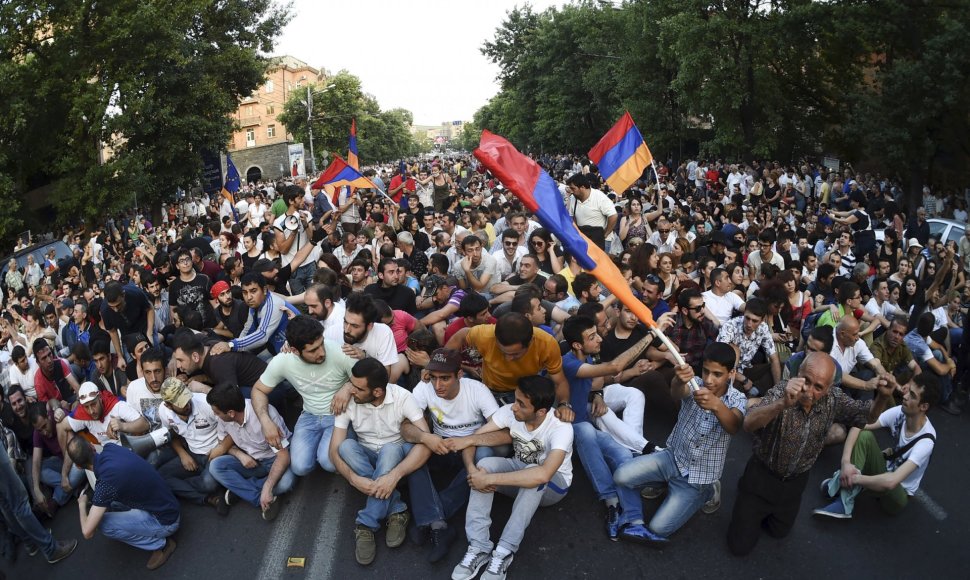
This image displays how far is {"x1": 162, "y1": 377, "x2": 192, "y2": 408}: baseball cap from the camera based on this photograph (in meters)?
A: 5.21

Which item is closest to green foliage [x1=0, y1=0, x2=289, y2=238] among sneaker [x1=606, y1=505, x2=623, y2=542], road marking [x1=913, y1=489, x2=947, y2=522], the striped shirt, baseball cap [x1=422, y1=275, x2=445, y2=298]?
baseball cap [x1=422, y1=275, x2=445, y2=298]

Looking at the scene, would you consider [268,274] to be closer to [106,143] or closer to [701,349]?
[701,349]

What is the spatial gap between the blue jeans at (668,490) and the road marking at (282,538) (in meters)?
2.46

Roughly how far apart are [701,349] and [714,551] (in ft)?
7.58

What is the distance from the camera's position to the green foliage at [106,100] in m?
18.2

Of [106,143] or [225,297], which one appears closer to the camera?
[225,297]

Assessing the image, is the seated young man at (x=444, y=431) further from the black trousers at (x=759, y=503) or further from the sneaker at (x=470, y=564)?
the black trousers at (x=759, y=503)

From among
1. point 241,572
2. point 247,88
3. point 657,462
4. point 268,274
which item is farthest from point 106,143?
point 657,462

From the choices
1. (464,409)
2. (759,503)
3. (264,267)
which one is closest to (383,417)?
(464,409)

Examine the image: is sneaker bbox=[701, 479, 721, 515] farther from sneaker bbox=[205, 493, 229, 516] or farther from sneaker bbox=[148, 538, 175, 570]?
sneaker bbox=[148, 538, 175, 570]

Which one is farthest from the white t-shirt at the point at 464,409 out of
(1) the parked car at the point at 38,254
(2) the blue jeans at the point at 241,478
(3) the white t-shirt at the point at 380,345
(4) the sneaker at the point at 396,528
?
(1) the parked car at the point at 38,254

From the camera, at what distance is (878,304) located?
7.37 metres

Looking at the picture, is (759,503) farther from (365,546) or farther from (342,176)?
(342,176)

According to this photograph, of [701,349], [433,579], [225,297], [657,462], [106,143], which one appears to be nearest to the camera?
[433,579]
